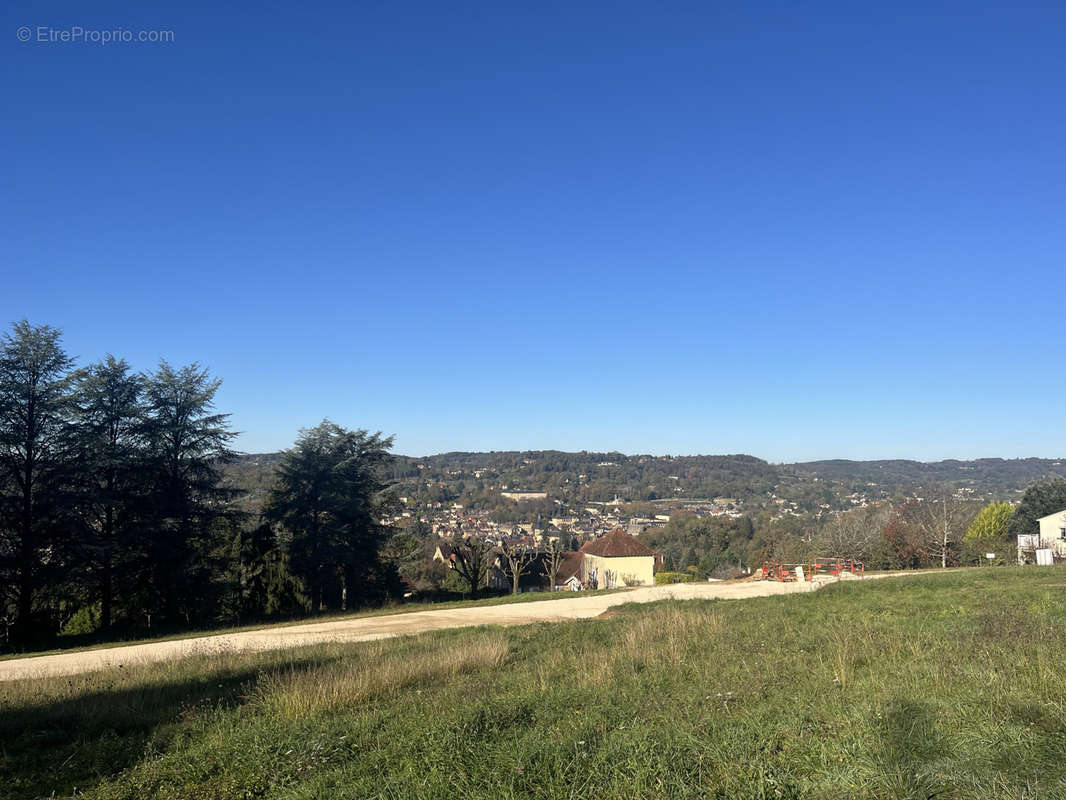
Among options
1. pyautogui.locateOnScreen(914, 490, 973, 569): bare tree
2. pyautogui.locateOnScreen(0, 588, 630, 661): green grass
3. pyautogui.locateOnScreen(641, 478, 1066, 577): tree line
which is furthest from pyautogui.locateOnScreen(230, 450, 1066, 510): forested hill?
pyautogui.locateOnScreen(0, 588, 630, 661): green grass

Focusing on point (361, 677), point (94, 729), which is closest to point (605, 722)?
point (361, 677)

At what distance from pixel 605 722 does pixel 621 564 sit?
39.6 metres

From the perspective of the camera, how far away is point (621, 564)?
44.0 meters

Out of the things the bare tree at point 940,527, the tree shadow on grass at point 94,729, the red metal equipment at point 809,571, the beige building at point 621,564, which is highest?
the tree shadow on grass at point 94,729

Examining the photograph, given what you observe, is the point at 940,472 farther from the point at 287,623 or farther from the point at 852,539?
the point at 287,623

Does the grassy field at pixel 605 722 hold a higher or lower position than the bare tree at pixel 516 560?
higher

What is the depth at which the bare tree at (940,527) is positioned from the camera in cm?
3412

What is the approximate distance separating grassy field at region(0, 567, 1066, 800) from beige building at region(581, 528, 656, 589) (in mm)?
34325

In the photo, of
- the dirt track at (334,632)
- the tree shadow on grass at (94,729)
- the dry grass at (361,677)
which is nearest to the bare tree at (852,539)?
the dirt track at (334,632)

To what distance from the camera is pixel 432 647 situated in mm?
11688

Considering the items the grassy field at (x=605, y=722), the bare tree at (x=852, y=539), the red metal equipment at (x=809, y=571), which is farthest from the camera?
the bare tree at (x=852, y=539)

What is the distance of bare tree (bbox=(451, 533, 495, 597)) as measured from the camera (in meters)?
38.5

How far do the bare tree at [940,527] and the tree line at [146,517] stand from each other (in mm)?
28446

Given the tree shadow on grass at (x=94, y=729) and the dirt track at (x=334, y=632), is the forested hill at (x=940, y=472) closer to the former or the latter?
the dirt track at (x=334, y=632)
